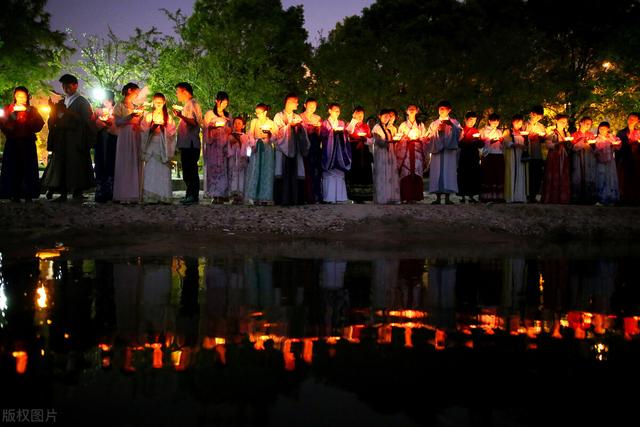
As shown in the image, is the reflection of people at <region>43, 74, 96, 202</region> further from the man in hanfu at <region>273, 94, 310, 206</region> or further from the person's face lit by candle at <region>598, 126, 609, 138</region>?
the person's face lit by candle at <region>598, 126, 609, 138</region>

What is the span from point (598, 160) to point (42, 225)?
1287cm

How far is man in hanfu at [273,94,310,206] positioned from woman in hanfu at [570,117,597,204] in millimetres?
7207

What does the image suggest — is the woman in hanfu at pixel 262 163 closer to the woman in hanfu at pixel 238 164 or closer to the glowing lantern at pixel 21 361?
the woman in hanfu at pixel 238 164

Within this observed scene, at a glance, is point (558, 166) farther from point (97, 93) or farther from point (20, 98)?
point (97, 93)

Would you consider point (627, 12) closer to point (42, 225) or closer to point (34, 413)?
point (42, 225)

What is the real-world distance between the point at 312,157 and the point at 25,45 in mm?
20535

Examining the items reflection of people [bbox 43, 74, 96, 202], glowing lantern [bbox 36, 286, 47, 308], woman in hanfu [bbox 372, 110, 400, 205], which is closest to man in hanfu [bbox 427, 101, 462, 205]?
woman in hanfu [bbox 372, 110, 400, 205]

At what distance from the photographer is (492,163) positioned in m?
14.9

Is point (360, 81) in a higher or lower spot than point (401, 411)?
higher

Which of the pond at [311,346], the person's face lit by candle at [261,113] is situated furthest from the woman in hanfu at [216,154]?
the pond at [311,346]

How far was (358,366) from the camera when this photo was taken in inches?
122

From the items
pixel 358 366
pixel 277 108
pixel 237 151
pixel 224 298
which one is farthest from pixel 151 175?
pixel 277 108

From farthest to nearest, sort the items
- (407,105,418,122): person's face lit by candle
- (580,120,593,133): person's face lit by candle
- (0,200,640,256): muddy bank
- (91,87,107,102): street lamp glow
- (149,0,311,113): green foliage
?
(91,87,107,102): street lamp glow → (149,0,311,113): green foliage → (580,120,593,133): person's face lit by candle → (407,105,418,122): person's face lit by candle → (0,200,640,256): muddy bank

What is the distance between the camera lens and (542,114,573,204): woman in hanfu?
593 inches
